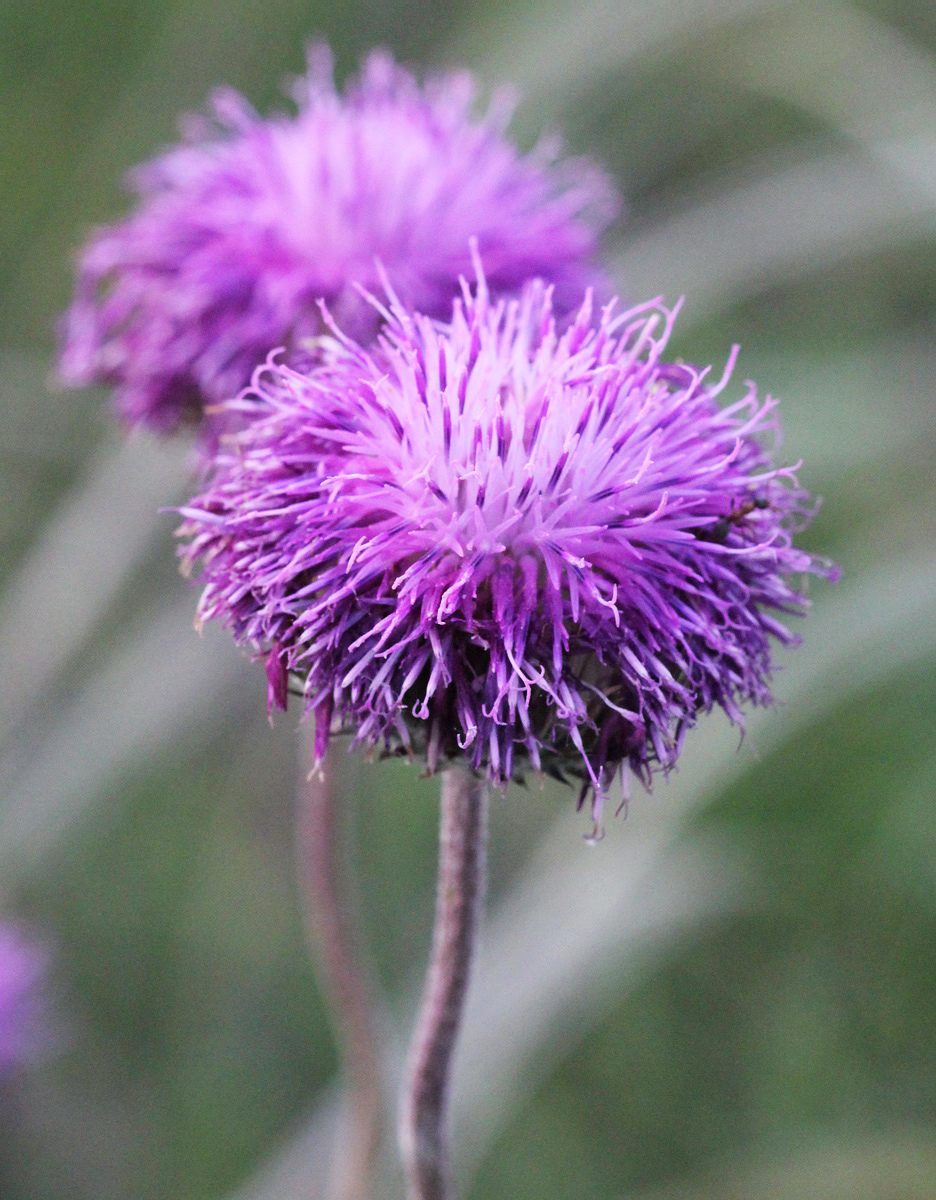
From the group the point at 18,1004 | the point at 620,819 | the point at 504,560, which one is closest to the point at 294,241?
the point at 504,560

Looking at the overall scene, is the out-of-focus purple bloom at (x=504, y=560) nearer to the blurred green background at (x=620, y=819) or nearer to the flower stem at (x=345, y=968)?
the flower stem at (x=345, y=968)

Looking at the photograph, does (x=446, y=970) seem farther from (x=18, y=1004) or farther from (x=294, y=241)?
(x=18, y=1004)

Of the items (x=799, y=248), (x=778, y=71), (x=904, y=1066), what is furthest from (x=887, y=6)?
Answer: (x=904, y=1066)

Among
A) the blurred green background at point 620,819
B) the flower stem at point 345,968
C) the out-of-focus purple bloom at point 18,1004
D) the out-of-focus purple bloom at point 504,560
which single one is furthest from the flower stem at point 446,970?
the out-of-focus purple bloom at point 18,1004

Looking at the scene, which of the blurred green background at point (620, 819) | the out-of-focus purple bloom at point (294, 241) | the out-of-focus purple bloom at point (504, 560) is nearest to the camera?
the out-of-focus purple bloom at point (504, 560)

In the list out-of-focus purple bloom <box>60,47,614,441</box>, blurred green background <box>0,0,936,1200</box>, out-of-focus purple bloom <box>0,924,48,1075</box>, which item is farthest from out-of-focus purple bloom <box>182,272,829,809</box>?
out-of-focus purple bloom <box>0,924,48,1075</box>
